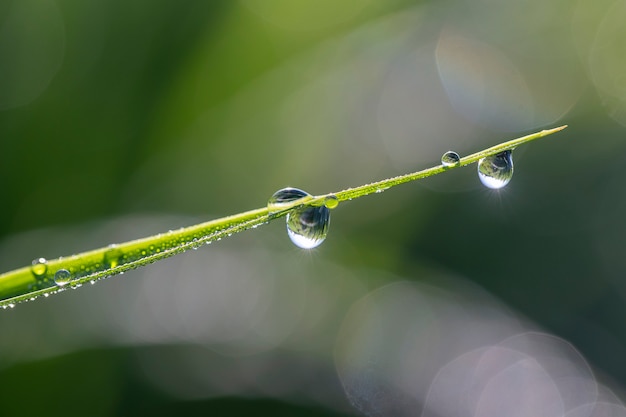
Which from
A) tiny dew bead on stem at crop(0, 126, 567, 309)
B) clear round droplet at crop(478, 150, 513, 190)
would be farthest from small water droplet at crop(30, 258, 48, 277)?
clear round droplet at crop(478, 150, 513, 190)

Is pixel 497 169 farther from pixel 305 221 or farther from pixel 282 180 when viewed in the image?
pixel 282 180

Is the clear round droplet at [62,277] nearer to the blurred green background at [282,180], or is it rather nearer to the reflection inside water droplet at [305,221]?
the reflection inside water droplet at [305,221]

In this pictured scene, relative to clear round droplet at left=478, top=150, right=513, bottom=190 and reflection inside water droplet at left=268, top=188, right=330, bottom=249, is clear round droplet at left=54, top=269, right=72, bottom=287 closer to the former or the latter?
reflection inside water droplet at left=268, top=188, right=330, bottom=249

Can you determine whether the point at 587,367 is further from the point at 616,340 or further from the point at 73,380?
the point at 73,380

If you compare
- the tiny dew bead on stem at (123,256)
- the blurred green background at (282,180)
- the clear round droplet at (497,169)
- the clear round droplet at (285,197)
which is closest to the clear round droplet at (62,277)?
the tiny dew bead on stem at (123,256)

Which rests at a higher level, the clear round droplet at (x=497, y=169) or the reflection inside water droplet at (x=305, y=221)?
the clear round droplet at (x=497, y=169)

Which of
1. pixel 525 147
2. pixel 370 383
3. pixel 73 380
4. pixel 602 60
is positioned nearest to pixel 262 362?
pixel 370 383

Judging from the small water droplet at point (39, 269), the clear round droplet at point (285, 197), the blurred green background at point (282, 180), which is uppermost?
the blurred green background at point (282, 180)
